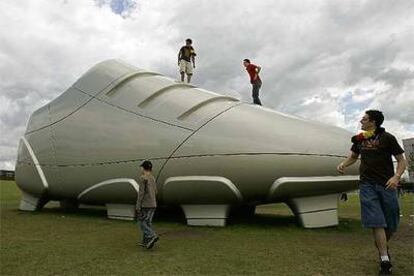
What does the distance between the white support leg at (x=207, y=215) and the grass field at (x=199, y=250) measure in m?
0.28

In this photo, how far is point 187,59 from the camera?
14.1 meters

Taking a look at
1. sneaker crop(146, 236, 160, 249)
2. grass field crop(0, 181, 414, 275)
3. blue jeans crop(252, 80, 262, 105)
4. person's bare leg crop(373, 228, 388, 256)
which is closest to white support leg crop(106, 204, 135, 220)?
grass field crop(0, 181, 414, 275)

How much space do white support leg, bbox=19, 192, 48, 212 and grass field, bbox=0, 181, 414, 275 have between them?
11.3 ft

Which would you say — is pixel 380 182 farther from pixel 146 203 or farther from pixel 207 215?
pixel 207 215

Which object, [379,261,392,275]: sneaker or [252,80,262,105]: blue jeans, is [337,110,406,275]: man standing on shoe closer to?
[379,261,392,275]: sneaker

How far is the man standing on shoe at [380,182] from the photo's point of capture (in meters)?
5.75

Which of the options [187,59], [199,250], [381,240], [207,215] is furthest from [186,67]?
[381,240]

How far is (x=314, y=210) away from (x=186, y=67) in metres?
6.47

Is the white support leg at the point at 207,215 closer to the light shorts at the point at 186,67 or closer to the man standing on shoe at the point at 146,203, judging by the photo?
the man standing on shoe at the point at 146,203

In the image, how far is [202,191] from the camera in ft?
Result: 32.1

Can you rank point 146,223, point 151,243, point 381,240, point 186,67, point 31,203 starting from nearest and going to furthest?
1. point 381,240
2. point 151,243
3. point 146,223
4. point 186,67
5. point 31,203

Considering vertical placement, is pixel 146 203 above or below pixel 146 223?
above

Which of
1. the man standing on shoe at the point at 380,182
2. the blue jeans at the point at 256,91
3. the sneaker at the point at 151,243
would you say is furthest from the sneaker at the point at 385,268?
the blue jeans at the point at 256,91

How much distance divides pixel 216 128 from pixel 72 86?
5.47 meters
